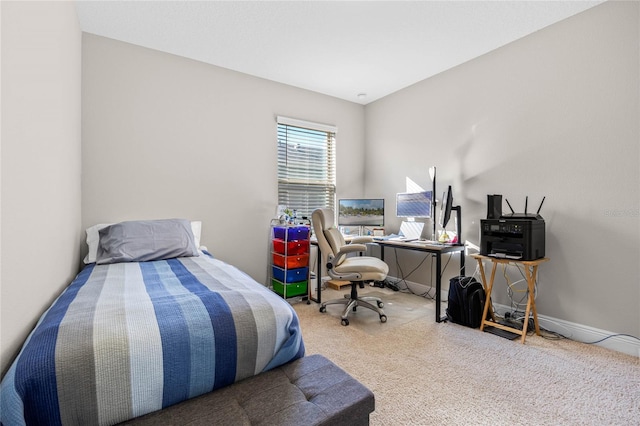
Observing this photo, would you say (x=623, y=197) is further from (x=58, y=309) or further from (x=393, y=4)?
(x=58, y=309)

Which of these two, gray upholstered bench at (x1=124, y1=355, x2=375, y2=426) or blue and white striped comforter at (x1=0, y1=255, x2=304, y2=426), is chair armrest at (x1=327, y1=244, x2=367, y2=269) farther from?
gray upholstered bench at (x1=124, y1=355, x2=375, y2=426)

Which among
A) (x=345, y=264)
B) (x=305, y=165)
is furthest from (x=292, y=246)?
(x=305, y=165)

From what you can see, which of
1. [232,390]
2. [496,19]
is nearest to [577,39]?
[496,19]

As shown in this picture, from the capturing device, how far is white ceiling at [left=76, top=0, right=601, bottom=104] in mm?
2477

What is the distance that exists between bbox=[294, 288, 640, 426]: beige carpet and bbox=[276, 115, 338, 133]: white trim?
2.48 meters

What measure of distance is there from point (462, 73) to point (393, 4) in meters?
1.40

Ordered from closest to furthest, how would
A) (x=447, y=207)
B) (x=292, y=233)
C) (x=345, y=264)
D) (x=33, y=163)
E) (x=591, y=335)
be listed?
(x=33, y=163) < (x=591, y=335) < (x=345, y=264) < (x=447, y=207) < (x=292, y=233)

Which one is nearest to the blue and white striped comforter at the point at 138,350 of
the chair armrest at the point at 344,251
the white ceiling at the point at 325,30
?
the chair armrest at the point at 344,251

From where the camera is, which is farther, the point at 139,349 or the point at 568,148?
the point at 568,148

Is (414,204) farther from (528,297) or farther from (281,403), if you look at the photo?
(281,403)

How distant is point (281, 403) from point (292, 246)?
94.0 inches

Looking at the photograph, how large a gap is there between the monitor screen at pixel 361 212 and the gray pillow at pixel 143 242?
6.53ft

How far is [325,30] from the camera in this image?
109 inches

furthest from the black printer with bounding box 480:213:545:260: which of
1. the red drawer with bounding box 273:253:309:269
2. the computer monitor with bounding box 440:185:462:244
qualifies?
the red drawer with bounding box 273:253:309:269
